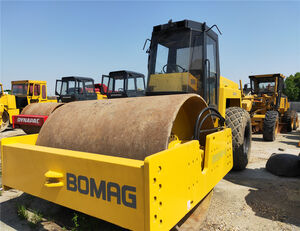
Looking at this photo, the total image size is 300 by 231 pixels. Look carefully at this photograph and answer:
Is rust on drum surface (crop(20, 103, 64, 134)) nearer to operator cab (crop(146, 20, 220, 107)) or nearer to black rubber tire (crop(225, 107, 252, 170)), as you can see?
operator cab (crop(146, 20, 220, 107))

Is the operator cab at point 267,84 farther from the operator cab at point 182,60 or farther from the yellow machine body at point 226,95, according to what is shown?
the operator cab at point 182,60

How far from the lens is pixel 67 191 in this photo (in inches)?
75.2

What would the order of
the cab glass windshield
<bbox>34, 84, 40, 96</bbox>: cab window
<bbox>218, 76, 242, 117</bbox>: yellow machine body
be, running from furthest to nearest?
<bbox>34, 84, 40, 96</bbox>: cab window → the cab glass windshield → <bbox>218, 76, 242, 117</bbox>: yellow machine body

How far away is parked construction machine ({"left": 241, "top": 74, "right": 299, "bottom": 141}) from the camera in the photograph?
858cm

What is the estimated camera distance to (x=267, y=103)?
950 cm

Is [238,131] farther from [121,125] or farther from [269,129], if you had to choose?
[269,129]

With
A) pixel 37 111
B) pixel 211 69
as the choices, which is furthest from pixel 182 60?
pixel 37 111

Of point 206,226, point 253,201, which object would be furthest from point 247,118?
point 206,226

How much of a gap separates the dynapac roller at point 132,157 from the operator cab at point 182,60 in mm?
16

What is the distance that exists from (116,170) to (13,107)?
1216 centimetres

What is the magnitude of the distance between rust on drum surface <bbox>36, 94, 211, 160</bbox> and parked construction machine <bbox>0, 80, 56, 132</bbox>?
10422 mm

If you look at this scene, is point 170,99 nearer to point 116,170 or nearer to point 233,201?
point 116,170

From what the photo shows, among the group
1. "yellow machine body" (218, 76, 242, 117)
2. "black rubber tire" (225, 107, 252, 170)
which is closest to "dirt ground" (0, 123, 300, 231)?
"black rubber tire" (225, 107, 252, 170)

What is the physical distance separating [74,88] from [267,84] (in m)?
8.72
